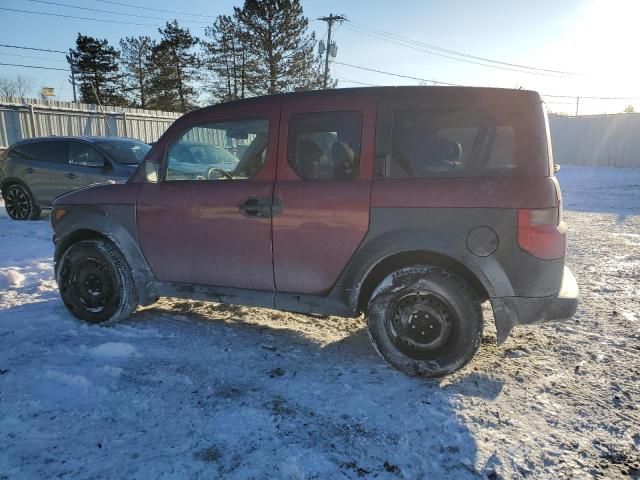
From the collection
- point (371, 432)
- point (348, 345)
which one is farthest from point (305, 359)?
point (371, 432)

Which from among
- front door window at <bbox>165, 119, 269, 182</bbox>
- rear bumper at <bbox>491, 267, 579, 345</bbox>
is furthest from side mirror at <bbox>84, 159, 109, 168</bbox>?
rear bumper at <bbox>491, 267, 579, 345</bbox>

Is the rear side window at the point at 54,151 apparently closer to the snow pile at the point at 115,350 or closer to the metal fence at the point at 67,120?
the snow pile at the point at 115,350

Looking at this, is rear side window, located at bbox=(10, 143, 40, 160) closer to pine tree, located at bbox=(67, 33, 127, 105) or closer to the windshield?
the windshield

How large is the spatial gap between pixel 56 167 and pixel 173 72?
3379 centimetres

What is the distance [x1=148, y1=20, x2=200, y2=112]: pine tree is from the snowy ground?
38.7m

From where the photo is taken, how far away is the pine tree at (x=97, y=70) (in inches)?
1523

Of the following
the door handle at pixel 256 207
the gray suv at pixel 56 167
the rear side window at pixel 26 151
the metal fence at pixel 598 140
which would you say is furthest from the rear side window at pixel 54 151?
the metal fence at pixel 598 140

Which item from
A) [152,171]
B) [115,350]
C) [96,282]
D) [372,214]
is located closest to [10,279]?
[96,282]

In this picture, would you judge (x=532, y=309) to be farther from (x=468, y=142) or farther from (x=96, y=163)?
(x=96, y=163)

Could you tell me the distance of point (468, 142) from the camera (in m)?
2.93

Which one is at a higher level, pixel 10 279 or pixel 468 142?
pixel 468 142

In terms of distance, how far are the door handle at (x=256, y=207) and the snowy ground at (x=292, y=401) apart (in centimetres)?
112

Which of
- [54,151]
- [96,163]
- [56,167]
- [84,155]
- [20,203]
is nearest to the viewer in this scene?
[96,163]

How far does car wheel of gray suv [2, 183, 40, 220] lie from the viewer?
30.2 feet
